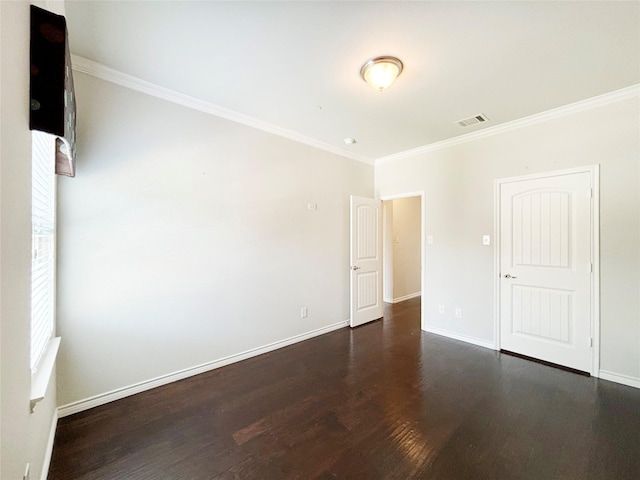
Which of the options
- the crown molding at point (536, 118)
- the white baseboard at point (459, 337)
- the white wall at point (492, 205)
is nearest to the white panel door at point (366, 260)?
the white wall at point (492, 205)

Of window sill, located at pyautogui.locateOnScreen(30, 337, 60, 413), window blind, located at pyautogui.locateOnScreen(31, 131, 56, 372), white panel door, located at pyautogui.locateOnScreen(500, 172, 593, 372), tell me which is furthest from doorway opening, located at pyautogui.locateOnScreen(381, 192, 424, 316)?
window sill, located at pyautogui.locateOnScreen(30, 337, 60, 413)

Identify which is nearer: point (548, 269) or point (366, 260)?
point (548, 269)

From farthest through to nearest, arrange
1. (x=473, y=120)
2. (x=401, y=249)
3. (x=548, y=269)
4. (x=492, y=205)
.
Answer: (x=401, y=249)
(x=492, y=205)
(x=473, y=120)
(x=548, y=269)

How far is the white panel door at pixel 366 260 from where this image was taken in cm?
401

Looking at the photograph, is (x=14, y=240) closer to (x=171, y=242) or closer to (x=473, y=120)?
(x=171, y=242)

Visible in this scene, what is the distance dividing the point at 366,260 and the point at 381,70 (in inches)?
107

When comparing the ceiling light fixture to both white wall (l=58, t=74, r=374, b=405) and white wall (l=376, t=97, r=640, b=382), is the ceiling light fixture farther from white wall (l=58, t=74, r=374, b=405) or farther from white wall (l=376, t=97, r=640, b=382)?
white wall (l=376, t=97, r=640, b=382)

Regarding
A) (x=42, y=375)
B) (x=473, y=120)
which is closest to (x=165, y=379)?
(x=42, y=375)

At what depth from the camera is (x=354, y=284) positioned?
157 inches

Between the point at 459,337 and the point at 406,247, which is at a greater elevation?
the point at 406,247

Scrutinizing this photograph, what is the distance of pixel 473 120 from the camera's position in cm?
298

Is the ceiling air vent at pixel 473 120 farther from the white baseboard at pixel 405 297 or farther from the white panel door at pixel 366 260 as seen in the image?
the white baseboard at pixel 405 297

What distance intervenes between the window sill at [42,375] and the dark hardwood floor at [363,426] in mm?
657

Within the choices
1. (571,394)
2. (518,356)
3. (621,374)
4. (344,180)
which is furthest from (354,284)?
(621,374)
